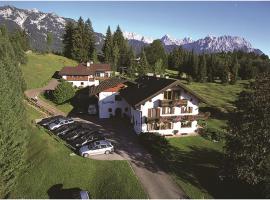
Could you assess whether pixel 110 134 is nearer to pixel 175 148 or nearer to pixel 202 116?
pixel 175 148

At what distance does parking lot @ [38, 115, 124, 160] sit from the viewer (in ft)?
135

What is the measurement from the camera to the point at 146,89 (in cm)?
5216

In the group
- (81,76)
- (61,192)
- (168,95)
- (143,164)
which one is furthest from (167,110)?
(81,76)

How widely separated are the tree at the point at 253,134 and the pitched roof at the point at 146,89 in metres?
16.9

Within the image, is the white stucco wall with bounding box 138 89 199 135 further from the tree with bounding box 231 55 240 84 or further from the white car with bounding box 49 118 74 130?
the tree with bounding box 231 55 240 84

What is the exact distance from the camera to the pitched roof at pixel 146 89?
47969 mm

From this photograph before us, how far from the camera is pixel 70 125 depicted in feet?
168

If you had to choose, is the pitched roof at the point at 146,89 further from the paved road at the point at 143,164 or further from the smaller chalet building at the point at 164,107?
the paved road at the point at 143,164

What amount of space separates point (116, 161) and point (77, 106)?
3029 centimetres

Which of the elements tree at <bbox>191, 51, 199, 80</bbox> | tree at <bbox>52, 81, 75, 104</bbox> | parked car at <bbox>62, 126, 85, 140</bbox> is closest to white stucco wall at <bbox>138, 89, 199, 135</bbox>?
parked car at <bbox>62, 126, 85, 140</bbox>

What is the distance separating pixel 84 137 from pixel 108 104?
1505 centimetres

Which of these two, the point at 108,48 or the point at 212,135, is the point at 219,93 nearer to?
the point at 108,48

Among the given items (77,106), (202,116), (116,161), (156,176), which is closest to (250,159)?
(156,176)

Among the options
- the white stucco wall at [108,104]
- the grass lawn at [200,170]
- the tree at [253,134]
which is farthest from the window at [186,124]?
the tree at [253,134]
